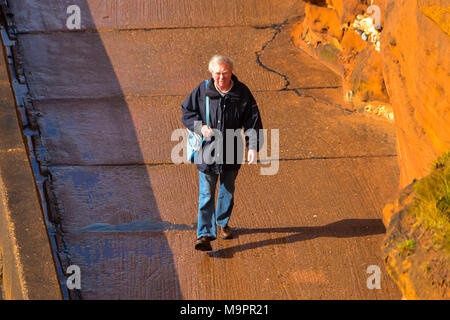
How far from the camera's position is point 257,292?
5.15 m

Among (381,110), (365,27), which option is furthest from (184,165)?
(365,27)

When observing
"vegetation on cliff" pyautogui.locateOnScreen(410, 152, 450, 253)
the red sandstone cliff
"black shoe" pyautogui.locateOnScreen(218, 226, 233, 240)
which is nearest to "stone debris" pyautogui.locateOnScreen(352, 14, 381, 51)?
the red sandstone cliff

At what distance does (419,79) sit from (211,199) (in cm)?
201

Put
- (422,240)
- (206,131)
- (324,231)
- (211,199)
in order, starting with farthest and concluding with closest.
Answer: (324,231)
(211,199)
(206,131)
(422,240)

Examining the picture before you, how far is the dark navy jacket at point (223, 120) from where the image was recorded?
5125 millimetres

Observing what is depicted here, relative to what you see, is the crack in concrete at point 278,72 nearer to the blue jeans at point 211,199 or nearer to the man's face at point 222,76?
the blue jeans at point 211,199

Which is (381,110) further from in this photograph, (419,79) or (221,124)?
(221,124)

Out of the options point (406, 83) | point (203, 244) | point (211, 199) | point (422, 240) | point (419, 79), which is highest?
point (406, 83)

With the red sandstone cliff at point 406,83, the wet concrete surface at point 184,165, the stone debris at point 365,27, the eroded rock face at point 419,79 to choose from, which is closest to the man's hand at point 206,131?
the wet concrete surface at point 184,165

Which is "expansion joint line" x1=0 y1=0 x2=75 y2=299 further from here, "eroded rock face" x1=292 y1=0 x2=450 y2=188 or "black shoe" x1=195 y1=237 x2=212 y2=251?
"eroded rock face" x1=292 y1=0 x2=450 y2=188

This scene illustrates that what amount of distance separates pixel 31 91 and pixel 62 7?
2.39m

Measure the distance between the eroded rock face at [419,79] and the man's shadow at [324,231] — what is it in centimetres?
49

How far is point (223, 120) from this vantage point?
514 cm
